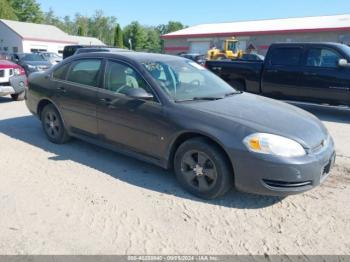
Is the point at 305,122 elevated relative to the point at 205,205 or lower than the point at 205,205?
elevated

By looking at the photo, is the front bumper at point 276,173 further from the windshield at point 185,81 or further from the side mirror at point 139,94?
the side mirror at point 139,94

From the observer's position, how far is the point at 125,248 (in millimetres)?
3053

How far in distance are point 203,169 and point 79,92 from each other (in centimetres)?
237

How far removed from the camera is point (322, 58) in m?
8.73

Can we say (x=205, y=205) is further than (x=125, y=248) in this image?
Yes

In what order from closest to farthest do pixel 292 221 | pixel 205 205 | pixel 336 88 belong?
pixel 292 221 < pixel 205 205 < pixel 336 88

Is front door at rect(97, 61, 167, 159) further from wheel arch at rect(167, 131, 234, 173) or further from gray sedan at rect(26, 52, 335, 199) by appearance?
wheel arch at rect(167, 131, 234, 173)

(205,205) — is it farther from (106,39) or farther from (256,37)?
(106,39)

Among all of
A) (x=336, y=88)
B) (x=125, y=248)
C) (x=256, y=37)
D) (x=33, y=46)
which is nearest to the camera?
(x=125, y=248)

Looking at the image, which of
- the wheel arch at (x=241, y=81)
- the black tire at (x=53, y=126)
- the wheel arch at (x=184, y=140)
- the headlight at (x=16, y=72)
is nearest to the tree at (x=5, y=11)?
the headlight at (x=16, y=72)

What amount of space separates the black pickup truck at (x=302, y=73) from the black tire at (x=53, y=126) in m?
5.75

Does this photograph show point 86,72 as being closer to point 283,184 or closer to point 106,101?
point 106,101

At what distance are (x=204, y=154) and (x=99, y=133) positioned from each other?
181cm

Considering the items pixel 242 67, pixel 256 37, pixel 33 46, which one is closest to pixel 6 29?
pixel 33 46
